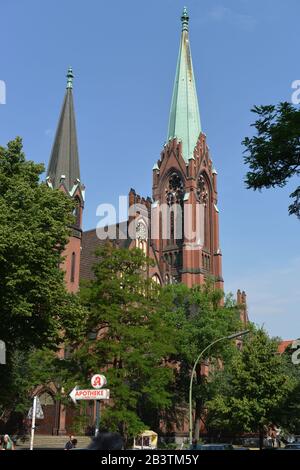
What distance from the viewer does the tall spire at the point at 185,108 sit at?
272ft

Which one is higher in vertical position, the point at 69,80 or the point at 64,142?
the point at 69,80

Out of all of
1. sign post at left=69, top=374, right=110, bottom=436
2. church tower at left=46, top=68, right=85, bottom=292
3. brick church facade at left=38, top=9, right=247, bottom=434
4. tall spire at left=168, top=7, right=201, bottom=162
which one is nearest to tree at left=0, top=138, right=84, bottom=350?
sign post at left=69, top=374, right=110, bottom=436

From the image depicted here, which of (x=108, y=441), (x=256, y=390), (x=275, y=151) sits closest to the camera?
(x=108, y=441)

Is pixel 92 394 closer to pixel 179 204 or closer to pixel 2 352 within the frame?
pixel 2 352

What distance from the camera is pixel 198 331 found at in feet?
135

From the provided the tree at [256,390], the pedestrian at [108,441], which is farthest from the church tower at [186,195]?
the pedestrian at [108,441]

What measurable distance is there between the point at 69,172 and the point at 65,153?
2129 mm

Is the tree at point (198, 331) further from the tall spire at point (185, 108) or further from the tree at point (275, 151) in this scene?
the tall spire at point (185, 108)

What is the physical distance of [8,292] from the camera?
21.1 metres

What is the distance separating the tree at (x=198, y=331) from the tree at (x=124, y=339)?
9517 mm

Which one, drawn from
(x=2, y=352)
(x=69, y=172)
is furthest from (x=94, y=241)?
(x=2, y=352)
